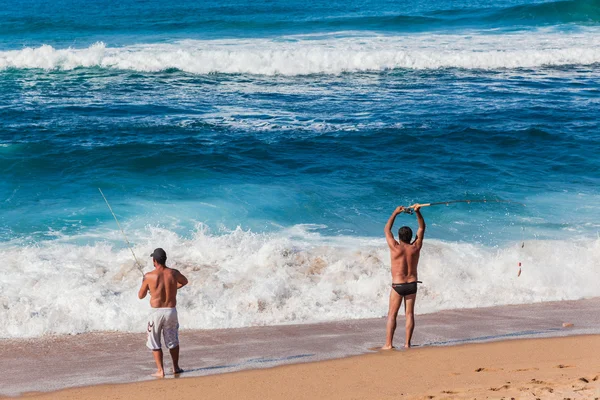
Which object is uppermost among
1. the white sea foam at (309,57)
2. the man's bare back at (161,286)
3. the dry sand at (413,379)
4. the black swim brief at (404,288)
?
the white sea foam at (309,57)

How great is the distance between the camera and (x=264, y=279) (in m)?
10.4

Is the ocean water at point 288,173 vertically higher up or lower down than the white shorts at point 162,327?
higher up

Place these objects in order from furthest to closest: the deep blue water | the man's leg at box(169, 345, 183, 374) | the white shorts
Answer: the deep blue water → the man's leg at box(169, 345, 183, 374) → the white shorts

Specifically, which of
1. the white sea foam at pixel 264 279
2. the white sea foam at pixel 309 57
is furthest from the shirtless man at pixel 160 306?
the white sea foam at pixel 309 57

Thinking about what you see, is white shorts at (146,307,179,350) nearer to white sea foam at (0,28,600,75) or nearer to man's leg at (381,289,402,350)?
man's leg at (381,289,402,350)

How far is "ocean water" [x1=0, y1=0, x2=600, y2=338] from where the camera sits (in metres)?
10.3

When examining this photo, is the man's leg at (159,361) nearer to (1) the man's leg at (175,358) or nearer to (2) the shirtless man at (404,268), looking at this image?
(1) the man's leg at (175,358)

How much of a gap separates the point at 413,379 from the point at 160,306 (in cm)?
251

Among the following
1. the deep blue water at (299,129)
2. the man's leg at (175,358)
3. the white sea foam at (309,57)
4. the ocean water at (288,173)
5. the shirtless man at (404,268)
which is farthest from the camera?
the white sea foam at (309,57)

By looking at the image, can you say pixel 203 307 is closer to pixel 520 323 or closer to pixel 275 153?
pixel 520 323

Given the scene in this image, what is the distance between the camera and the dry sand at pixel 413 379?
6.54 m

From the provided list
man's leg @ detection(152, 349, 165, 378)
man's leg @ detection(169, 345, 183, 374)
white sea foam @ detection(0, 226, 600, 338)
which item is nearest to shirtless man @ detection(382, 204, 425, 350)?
white sea foam @ detection(0, 226, 600, 338)

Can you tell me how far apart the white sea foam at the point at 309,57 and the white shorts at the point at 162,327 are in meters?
18.1

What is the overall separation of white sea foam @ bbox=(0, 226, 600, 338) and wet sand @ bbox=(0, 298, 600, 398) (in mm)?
413
